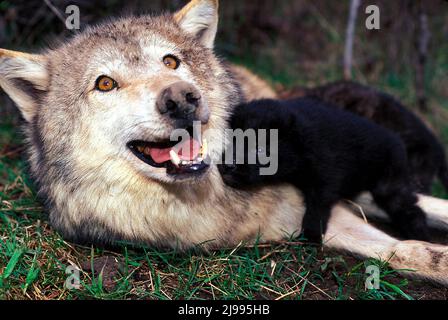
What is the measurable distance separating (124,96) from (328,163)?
156 centimetres

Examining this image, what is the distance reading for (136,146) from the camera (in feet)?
11.3

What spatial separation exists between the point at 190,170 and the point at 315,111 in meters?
1.46

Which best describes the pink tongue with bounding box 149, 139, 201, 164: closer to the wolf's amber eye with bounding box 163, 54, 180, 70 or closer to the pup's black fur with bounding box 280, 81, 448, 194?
the wolf's amber eye with bounding box 163, 54, 180, 70

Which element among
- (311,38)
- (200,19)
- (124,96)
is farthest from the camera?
(311,38)

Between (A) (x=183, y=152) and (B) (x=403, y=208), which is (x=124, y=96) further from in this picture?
(B) (x=403, y=208)

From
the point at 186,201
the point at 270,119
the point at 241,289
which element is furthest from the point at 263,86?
the point at 241,289

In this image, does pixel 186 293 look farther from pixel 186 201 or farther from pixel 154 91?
pixel 154 91

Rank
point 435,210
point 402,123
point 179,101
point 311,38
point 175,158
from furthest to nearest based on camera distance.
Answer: point 311,38 < point 402,123 < point 435,210 < point 175,158 < point 179,101


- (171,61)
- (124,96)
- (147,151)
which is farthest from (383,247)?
(124,96)

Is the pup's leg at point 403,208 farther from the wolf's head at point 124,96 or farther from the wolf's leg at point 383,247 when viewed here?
the wolf's head at point 124,96

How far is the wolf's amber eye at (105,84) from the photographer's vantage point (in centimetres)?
354

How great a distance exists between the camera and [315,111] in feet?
14.3

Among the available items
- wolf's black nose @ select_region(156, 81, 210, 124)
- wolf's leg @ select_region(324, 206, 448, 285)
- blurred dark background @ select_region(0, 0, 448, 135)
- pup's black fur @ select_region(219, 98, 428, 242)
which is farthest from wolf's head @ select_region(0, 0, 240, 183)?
blurred dark background @ select_region(0, 0, 448, 135)

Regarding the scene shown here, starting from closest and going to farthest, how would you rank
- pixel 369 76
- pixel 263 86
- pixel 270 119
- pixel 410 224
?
pixel 270 119, pixel 410 224, pixel 263 86, pixel 369 76
